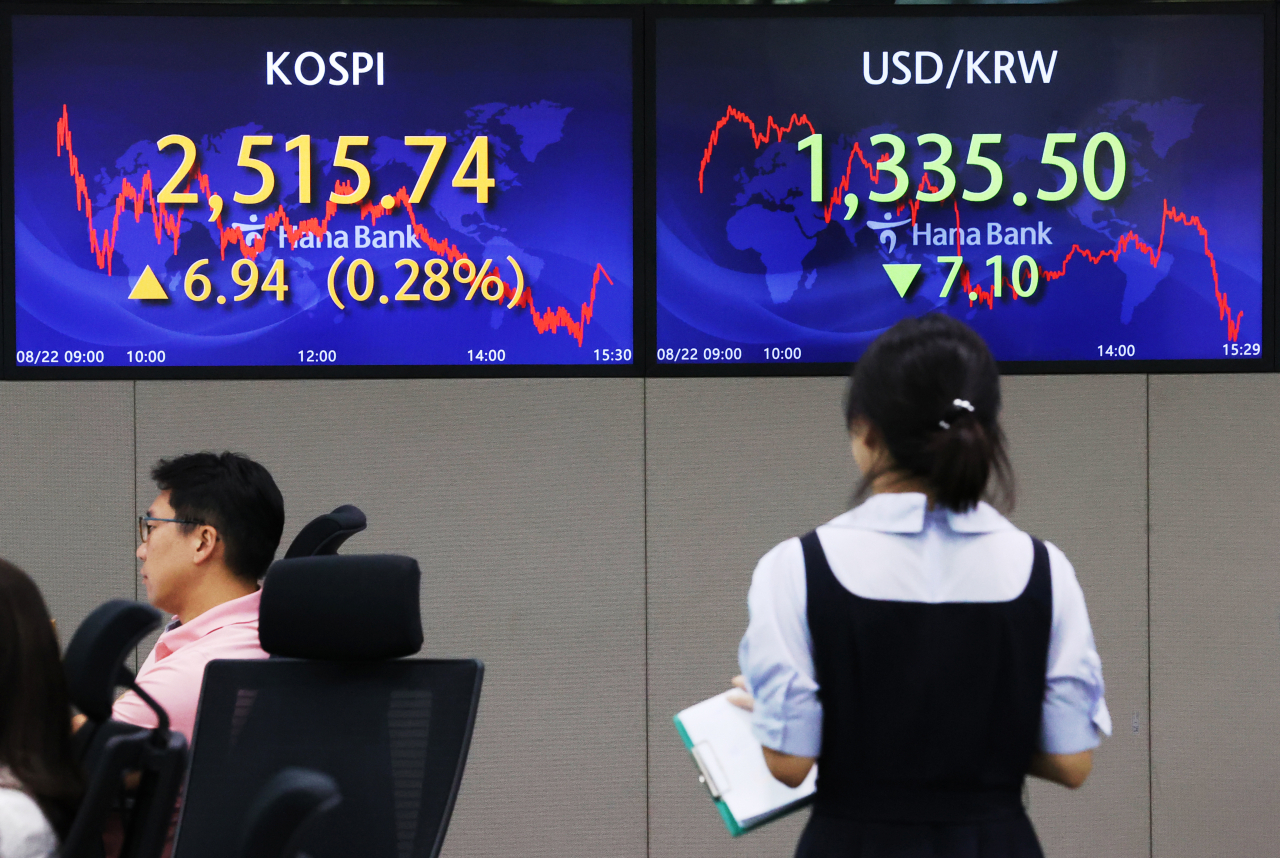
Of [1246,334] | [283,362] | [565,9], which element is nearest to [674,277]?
[565,9]

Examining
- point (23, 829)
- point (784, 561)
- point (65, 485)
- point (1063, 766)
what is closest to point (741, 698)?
point (784, 561)

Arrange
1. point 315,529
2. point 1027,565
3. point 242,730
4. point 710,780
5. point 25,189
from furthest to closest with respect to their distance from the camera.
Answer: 1. point 25,189
2. point 315,529
3. point 242,730
4. point 710,780
5. point 1027,565

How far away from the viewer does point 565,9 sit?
3.30 meters

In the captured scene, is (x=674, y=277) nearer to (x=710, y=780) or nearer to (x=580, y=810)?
(x=580, y=810)

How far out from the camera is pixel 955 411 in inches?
55.1

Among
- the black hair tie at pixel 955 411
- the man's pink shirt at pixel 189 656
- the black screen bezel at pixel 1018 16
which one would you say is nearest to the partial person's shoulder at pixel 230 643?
the man's pink shirt at pixel 189 656

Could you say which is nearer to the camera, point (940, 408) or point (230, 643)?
point (940, 408)

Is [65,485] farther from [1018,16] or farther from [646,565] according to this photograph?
[1018,16]

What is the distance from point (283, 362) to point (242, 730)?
4.98 feet

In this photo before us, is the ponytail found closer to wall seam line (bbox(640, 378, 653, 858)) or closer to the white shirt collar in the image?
the white shirt collar

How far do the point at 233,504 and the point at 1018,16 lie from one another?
94.4 inches

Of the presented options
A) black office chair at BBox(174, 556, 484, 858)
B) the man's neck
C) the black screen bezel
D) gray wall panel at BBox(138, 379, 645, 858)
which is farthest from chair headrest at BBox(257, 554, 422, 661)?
the black screen bezel

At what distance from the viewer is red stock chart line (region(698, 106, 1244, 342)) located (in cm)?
330

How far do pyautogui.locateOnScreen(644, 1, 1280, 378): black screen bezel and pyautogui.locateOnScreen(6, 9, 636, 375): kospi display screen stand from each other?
77 mm
